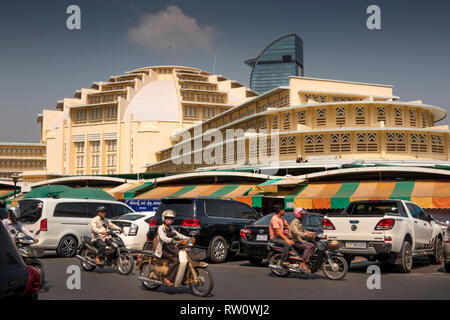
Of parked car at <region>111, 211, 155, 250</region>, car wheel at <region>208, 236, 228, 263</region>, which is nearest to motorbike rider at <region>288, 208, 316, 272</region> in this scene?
car wheel at <region>208, 236, 228, 263</region>

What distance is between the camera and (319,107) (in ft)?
122

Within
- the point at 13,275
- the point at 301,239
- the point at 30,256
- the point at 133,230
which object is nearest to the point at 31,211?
the point at 133,230

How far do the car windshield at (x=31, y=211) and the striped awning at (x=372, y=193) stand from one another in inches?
500

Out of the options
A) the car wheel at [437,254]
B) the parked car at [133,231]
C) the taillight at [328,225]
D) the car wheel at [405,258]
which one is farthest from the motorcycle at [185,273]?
the car wheel at [437,254]

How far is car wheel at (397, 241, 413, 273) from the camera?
466 inches

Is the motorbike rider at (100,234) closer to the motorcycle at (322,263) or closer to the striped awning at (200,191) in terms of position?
the motorcycle at (322,263)

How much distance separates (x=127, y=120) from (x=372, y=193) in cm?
6107

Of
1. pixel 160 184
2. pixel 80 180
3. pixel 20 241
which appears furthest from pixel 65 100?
pixel 20 241

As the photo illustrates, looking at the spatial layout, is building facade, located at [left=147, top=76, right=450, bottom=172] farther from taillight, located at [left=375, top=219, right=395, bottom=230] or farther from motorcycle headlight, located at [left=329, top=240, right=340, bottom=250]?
motorcycle headlight, located at [left=329, top=240, right=340, bottom=250]

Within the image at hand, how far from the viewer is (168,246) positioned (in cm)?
864

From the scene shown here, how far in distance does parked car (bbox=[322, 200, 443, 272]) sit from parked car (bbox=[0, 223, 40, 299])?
29.5ft

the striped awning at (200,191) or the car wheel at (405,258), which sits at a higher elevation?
the striped awning at (200,191)

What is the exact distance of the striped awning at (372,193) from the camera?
2111 centimetres
